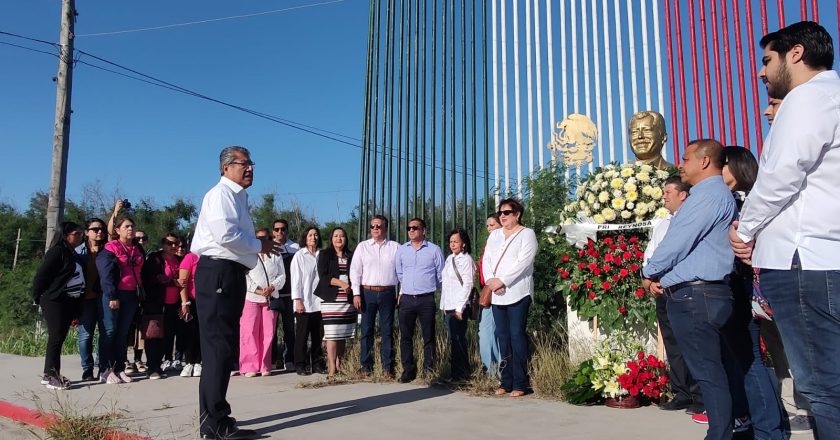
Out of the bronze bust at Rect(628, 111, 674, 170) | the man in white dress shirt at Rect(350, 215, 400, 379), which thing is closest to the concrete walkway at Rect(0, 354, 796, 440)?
the man in white dress shirt at Rect(350, 215, 400, 379)

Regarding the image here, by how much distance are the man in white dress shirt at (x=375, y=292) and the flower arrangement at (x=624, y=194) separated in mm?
2234

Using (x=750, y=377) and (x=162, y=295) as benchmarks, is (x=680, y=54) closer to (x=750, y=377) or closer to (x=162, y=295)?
(x=750, y=377)

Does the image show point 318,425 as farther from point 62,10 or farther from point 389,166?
point 62,10

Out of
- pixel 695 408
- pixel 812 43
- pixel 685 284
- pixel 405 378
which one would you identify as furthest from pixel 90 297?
pixel 812 43

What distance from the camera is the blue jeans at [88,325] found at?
7.37 meters

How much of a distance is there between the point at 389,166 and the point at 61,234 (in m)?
4.12

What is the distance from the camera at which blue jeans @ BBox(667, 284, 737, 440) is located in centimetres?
347

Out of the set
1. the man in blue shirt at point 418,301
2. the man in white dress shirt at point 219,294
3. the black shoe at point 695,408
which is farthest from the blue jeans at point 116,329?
the black shoe at point 695,408

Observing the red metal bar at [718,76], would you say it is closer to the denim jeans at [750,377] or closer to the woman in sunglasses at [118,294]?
the denim jeans at [750,377]

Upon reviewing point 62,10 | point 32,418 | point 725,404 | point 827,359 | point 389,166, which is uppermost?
point 62,10

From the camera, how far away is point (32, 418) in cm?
554

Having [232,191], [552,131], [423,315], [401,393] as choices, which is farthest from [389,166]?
[232,191]

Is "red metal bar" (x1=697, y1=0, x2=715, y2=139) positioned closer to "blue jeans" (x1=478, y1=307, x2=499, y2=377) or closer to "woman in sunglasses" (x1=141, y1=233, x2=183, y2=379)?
"blue jeans" (x1=478, y1=307, x2=499, y2=377)

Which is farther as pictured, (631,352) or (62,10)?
(62,10)
